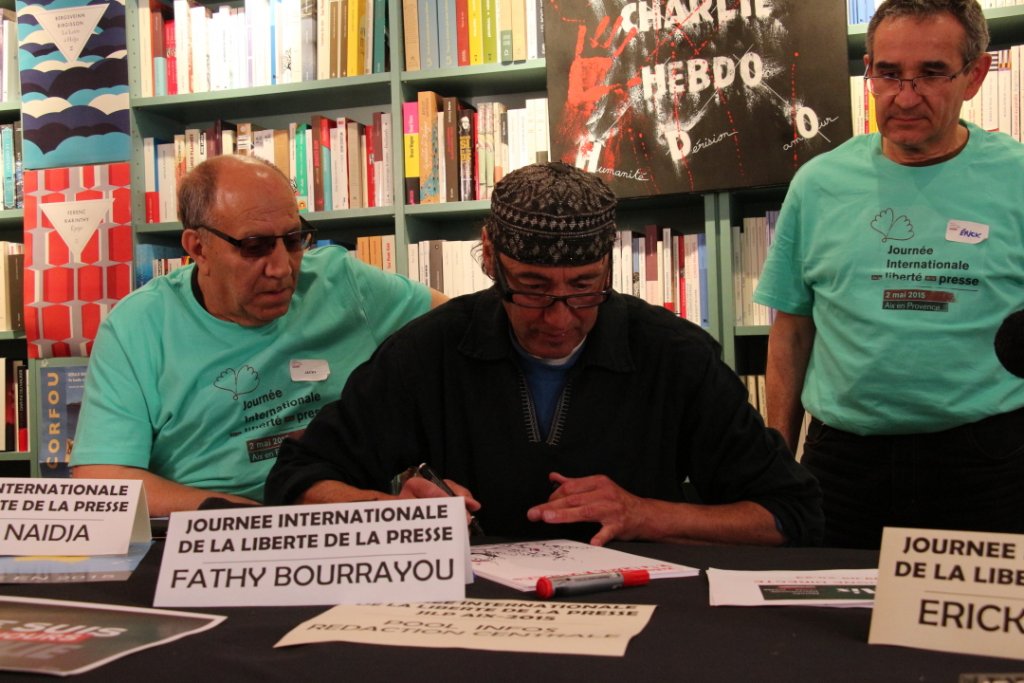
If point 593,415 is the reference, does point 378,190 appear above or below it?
above

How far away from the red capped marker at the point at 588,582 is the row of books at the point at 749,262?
2.04m

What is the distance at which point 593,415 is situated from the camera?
5.24 feet

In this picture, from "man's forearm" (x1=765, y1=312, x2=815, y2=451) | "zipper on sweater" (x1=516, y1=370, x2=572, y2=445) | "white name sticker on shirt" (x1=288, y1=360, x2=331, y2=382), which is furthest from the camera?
"man's forearm" (x1=765, y1=312, x2=815, y2=451)

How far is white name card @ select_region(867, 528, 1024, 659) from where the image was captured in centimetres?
→ 85

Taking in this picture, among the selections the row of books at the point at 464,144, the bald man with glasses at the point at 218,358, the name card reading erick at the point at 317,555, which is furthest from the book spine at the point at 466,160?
the name card reading erick at the point at 317,555

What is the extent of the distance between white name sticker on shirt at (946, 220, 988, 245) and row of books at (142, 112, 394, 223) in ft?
6.21

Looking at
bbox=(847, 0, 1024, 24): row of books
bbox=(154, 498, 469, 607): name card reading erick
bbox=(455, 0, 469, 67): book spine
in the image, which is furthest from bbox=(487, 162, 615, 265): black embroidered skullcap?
bbox=(455, 0, 469, 67): book spine

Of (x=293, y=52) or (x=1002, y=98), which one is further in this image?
(x=293, y=52)

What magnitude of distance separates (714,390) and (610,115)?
1.67 meters

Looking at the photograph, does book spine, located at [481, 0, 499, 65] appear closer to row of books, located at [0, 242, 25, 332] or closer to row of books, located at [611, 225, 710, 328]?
row of books, located at [611, 225, 710, 328]

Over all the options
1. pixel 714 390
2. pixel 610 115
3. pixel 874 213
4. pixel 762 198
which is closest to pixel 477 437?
pixel 714 390

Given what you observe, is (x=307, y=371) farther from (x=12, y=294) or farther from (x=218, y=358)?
(x=12, y=294)

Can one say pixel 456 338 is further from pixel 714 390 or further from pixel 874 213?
pixel 874 213

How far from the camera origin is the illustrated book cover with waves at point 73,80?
139 inches
